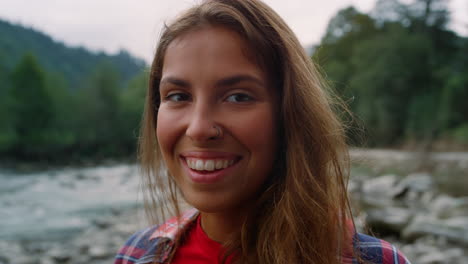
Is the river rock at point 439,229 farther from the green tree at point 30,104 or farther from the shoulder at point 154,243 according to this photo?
the green tree at point 30,104

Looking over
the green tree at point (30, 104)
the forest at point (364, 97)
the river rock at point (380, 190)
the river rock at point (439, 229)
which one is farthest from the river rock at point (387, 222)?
the green tree at point (30, 104)

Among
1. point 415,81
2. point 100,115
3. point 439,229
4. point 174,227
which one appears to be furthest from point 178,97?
point 100,115

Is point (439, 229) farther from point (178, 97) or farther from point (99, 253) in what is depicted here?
point (178, 97)

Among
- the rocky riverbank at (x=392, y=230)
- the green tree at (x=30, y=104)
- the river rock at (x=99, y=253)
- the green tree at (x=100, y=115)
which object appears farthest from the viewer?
the green tree at (x=100, y=115)

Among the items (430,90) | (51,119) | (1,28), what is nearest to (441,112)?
(430,90)

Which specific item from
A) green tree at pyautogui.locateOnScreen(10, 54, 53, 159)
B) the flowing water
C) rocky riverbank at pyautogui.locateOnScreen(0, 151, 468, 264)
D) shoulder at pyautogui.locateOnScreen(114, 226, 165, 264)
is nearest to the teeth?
shoulder at pyautogui.locateOnScreen(114, 226, 165, 264)

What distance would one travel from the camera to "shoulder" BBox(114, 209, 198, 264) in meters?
1.45

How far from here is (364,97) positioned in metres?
31.1

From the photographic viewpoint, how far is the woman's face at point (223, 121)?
1193 millimetres

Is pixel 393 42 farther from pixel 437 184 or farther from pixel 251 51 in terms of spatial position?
pixel 251 51

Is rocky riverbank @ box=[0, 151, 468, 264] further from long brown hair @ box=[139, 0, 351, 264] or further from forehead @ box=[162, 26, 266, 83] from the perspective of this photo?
forehead @ box=[162, 26, 266, 83]

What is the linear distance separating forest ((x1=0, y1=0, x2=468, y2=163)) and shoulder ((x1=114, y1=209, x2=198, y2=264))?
885 inches

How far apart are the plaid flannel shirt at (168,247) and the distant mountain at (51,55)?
842 inches

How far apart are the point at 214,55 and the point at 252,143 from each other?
0.34m
